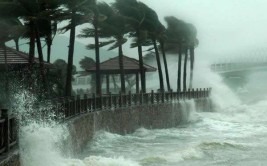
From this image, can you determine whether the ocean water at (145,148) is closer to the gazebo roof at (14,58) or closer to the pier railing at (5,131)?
the pier railing at (5,131)

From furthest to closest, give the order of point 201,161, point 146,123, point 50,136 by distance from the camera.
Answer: point 146,123, point 201,161, point 50,136

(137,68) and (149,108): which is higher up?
(137,68)

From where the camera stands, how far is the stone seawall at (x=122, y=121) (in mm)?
17766

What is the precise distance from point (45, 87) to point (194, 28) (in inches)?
1275

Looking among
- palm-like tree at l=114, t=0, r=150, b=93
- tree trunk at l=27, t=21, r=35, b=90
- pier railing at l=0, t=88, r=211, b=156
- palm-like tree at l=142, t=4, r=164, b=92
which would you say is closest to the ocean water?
pier railing at l=0, t=88, r=211, b=156

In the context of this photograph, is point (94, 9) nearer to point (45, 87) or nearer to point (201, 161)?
point (45, 87)

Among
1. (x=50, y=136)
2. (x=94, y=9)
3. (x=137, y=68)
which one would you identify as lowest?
(x=50, y=136)

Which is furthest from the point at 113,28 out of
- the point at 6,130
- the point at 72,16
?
the point at 6,130

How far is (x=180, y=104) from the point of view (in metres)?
37.3

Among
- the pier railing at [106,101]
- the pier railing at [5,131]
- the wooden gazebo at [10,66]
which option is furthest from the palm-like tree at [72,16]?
the pier railing at [5,131]

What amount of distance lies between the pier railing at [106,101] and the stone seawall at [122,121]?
11.2 inches

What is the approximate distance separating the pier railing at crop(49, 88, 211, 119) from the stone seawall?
0.93 feet

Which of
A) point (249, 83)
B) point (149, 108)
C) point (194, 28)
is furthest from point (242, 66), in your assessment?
point (149, 108)

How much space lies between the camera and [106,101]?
24.9 m
